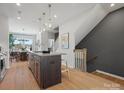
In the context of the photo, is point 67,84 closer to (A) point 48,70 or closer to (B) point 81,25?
(A) point 48,70

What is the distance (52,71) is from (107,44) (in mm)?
3349

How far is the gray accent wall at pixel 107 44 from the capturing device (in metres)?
4.61

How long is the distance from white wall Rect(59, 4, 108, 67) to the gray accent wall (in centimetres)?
33

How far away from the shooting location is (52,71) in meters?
3.15

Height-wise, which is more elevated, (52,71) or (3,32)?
(3,32)

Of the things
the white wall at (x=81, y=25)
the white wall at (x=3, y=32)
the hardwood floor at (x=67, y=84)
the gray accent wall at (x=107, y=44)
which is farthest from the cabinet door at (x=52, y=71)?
the white wall at (x=3, y=32)

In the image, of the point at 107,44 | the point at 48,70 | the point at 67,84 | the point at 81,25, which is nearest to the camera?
the point at 48,70

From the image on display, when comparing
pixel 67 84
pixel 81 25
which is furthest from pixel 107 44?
pixel 67 84

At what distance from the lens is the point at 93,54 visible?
593cm

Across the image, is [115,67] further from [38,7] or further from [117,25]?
[38,7]

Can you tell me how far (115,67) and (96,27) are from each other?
7.59 feet

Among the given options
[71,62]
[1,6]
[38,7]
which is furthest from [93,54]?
[1,6]

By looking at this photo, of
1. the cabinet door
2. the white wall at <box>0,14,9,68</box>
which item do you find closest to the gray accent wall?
the cabinet door

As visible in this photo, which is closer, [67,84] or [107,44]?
[67,84]
